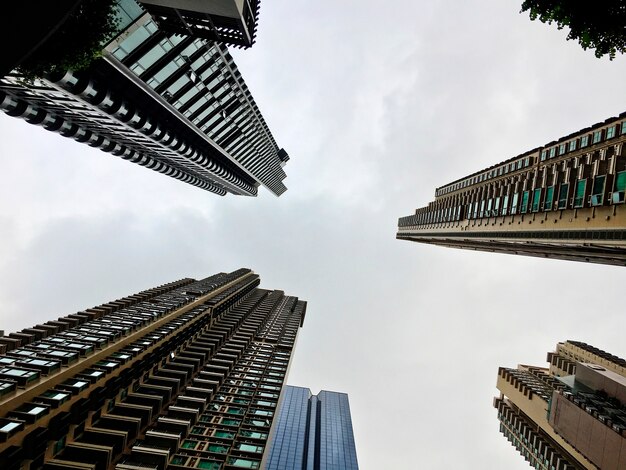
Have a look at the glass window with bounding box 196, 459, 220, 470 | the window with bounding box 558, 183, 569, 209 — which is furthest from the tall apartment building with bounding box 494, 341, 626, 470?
the glass window with bounding box 196, 459, 220, 470

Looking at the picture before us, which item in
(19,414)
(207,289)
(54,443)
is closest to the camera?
(19,414)

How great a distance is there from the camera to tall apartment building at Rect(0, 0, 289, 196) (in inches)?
1414

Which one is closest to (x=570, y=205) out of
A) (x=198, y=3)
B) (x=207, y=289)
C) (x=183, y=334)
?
(x=198, y=3)

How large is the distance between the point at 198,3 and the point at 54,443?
39.3 meters

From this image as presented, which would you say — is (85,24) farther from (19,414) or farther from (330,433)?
(330,433)

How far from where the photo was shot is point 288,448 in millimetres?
130375

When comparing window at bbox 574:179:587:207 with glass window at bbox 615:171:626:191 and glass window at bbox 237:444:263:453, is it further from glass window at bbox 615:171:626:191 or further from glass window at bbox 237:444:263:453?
glass window at bbox 237:444:263:453

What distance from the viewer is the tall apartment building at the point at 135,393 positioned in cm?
3394

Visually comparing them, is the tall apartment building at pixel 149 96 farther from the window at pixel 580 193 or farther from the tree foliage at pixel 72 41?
Result: the window at pixel 580 193

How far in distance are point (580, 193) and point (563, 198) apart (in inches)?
90.8

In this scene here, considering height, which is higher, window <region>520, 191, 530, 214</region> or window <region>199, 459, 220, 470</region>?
window <region>520, 191, 530, 214</region>

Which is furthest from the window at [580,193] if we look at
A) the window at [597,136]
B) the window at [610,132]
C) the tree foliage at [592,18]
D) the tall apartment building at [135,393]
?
the tall apartment building at [135,393]

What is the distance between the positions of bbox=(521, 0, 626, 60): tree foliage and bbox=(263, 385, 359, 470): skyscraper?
109 metres

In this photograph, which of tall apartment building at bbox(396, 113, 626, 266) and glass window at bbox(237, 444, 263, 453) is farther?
glass window at bbox(237, 444, 263, 453)
